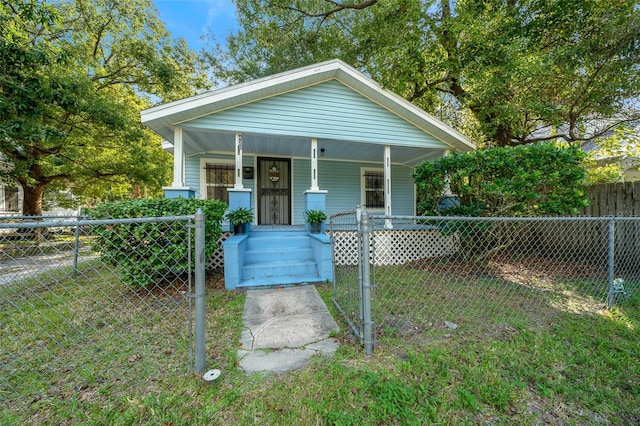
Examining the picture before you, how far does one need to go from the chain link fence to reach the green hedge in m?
2.31

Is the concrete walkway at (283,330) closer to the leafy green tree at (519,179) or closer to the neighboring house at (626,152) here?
the leafy green tree at (519,179)

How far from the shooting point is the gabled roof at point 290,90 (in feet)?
16.9

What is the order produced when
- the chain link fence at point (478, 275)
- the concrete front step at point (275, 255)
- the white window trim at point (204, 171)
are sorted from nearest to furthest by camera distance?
1. the chain link fence at point (478, 275)
2. the concrete front step at point (275, 255)
3. the white window trim at point (204, 171)

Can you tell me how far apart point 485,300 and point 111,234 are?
560cm

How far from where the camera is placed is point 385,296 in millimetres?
3822

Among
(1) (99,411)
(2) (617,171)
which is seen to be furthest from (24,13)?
(2) (617,171)

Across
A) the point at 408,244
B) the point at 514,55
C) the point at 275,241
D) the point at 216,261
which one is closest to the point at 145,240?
the point at 216,261

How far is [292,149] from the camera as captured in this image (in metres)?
7.29

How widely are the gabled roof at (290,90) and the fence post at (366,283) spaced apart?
4623mm

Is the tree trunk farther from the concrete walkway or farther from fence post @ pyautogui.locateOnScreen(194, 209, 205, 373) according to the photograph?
fence post @ pyautogui.locateOnScreen(194, 209, 205, 373)

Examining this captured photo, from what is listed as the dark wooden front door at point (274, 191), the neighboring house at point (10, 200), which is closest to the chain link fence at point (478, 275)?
the dark wooden front door at point (274, 191)

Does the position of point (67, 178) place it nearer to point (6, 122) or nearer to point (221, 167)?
point (6, 122)

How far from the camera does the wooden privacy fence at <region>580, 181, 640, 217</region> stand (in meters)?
4.89

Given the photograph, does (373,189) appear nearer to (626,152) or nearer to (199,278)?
(626,152)
